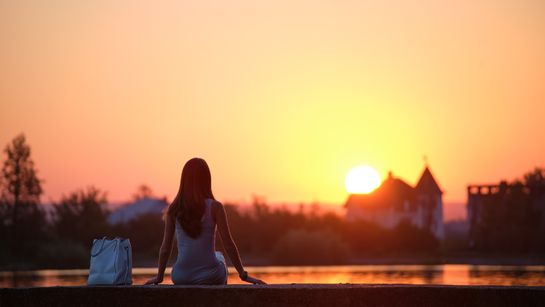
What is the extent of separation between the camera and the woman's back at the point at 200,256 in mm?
10594

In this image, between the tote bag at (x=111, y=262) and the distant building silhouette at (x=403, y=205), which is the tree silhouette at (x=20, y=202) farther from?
the tote bag at (x=111, y=262)

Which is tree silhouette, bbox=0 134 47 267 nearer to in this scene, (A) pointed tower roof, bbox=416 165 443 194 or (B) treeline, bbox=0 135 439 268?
(B) treeline, bbox=0 135 439 268

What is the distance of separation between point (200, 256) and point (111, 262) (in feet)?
2.85

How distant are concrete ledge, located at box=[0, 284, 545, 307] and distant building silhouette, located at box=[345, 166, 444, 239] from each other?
156ft

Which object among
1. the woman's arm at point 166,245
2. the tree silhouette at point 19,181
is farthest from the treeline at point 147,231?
the woman's arm at point 166,245

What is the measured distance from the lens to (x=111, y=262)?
35.0 ft

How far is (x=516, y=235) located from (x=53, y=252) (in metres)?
19.1

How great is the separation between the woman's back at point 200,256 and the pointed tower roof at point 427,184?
51.3 metres

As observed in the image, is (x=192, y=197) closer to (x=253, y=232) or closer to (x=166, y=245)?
(x=166, y=245)

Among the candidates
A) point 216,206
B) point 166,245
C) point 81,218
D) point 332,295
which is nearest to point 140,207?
point 81,218

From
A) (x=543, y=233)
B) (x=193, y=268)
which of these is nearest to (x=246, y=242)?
(x=543, y=233)

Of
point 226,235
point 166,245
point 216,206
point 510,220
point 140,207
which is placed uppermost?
point 140,207

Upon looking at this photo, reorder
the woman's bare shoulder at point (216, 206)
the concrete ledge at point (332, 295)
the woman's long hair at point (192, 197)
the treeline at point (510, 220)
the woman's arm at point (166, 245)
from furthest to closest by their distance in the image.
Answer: the treeline at point (510, 220) < the woman's arm at point (166, 245) < the woman's bare shoulder at point (216, 206) < the woman's long hair at point (192, 197) < the concrete ledge at point (332, 295)

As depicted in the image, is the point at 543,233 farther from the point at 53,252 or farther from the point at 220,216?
the point at 220,216
